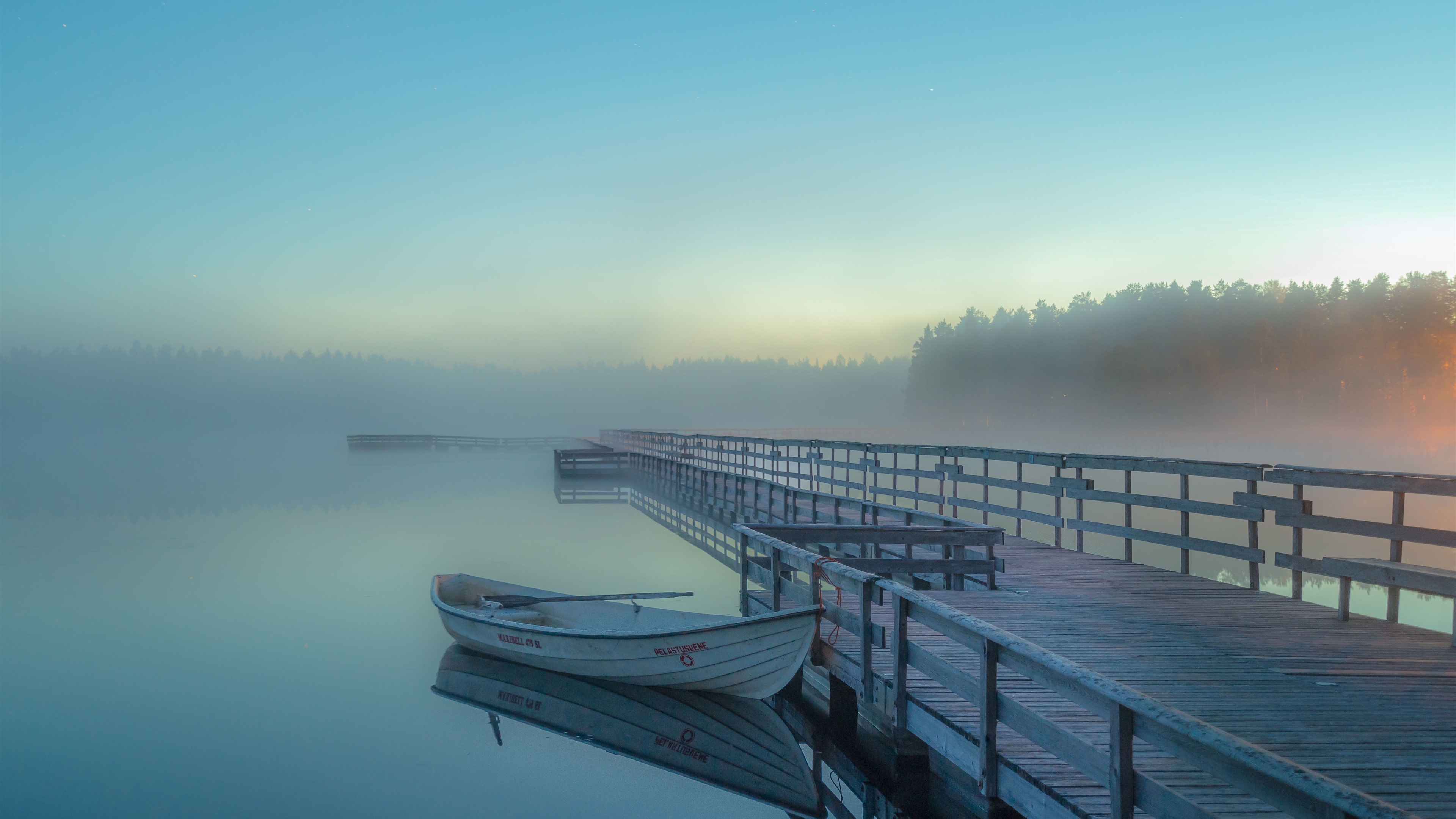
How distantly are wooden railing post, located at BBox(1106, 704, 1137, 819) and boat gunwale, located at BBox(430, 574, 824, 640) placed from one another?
3611 mm

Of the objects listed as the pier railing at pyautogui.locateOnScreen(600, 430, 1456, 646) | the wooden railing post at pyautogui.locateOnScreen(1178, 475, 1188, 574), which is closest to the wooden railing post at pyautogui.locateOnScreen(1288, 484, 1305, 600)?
the pier railing at pyautogui.locateOnScreen(600, 430, 1456, 646)

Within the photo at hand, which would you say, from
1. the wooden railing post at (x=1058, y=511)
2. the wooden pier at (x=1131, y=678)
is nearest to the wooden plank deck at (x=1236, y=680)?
the wooden pier at (x=1131, y=678)

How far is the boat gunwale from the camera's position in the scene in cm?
724

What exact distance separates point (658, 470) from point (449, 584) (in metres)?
22.9

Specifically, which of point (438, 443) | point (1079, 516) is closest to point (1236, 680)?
point (1079, 516)

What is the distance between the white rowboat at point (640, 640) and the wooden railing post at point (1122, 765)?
3.66 m

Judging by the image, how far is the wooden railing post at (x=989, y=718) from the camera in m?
4.57

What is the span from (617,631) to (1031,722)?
573 cm

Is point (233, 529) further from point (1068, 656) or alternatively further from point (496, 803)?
point (1068, 656)

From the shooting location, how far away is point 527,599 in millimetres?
11289

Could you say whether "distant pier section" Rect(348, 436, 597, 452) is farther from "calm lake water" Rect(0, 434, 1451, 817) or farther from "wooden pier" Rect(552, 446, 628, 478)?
"calm lake water" Rect(0, 434, 1451, 817)

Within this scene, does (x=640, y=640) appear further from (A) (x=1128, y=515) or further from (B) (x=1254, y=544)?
(A) (x=1128, y=515)

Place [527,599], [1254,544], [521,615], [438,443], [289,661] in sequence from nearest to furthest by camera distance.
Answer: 1. [1254,544]
2. [521,615]
3. [527,599]
4. [289,661]
5. [438,443]

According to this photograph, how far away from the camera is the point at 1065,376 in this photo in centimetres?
9662
